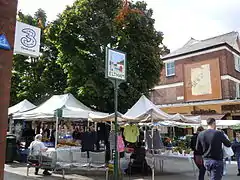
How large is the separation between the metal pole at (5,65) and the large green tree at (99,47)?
36.1 ft

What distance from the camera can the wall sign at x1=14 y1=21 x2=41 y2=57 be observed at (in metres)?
6.87

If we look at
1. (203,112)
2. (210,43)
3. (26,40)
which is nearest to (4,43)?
(26,40)

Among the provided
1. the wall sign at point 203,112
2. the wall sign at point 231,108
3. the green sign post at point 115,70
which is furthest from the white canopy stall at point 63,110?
the wall sign at point 203,112

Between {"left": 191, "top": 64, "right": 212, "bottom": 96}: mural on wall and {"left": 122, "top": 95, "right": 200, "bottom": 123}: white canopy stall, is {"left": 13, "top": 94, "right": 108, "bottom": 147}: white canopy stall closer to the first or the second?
{"left": 122, "top": 95, "right": 200, "bottom": 123}: white canopy stall

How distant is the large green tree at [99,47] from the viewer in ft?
50.4

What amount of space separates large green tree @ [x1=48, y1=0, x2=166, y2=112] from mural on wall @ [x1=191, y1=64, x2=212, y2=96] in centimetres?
1121

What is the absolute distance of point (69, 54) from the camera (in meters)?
15.9

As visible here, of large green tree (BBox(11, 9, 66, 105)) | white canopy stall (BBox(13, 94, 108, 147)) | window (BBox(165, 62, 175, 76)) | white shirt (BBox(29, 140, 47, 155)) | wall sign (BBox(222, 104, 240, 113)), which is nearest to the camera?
white shirt (BBox(29, 140, 47, 155))

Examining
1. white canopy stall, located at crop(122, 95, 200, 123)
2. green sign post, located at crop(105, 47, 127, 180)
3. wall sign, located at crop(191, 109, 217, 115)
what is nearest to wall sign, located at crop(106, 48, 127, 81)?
green sign post, located at crop(105, 47, 127, 180)

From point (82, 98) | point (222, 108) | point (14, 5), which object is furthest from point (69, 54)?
point (222, 108)

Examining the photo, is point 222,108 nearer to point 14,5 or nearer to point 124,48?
point 124,48

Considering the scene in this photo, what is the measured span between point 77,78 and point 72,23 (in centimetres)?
307

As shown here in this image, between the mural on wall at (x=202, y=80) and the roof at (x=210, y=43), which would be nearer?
the mural on wall at (x=202, y=80)

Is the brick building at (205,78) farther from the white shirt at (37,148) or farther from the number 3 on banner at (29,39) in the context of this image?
the number 3 on banner at (29,39)
